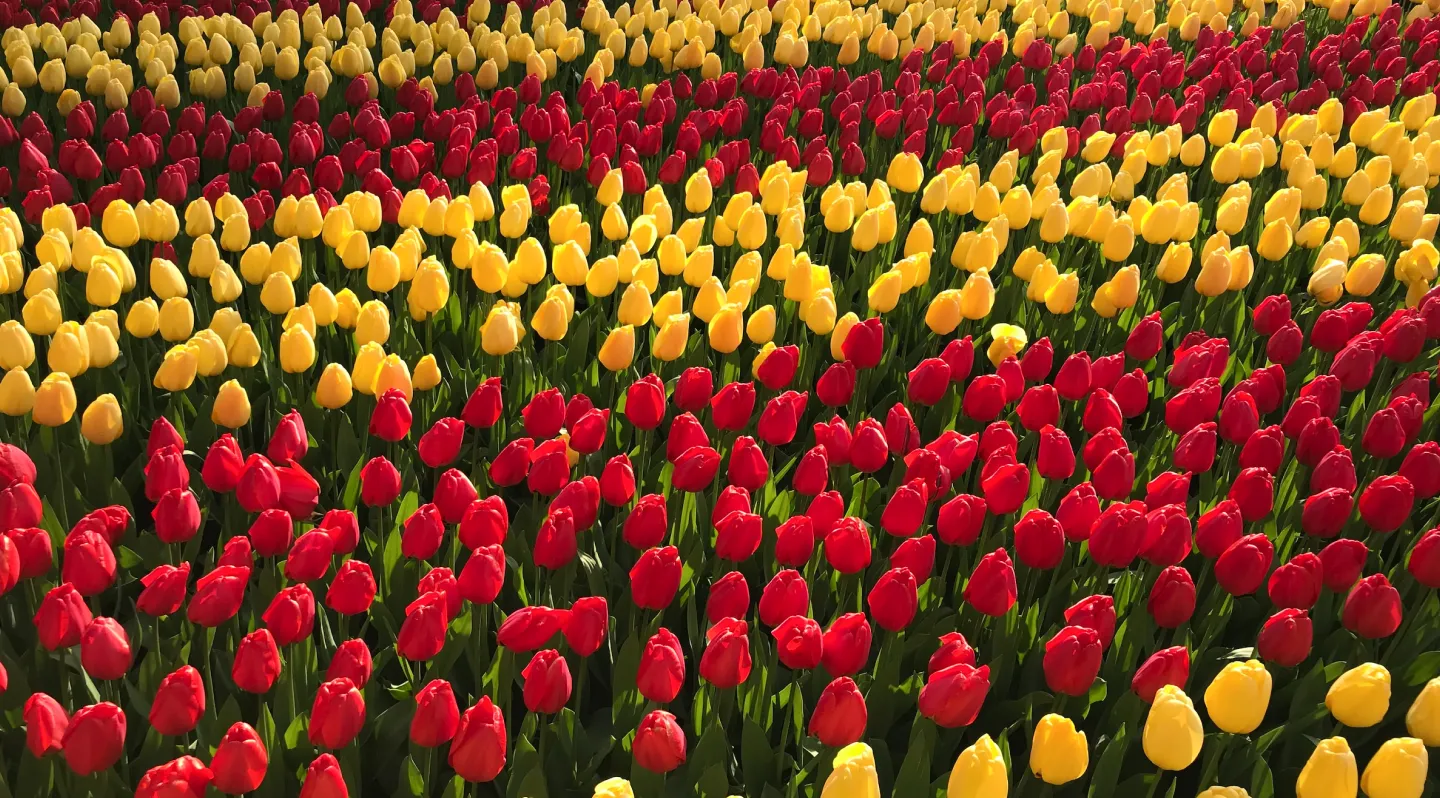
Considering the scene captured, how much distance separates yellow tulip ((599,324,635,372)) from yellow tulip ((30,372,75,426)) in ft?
3.14

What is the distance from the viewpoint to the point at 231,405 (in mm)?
2338

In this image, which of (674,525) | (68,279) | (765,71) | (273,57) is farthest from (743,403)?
(273,57)

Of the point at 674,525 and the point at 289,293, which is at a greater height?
the point at 289,293

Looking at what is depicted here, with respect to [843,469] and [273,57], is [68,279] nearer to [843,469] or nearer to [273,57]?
[273,57]

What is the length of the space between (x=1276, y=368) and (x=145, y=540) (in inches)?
84.5

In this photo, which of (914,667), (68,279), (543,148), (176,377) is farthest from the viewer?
(543,148)

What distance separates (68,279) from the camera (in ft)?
11.3

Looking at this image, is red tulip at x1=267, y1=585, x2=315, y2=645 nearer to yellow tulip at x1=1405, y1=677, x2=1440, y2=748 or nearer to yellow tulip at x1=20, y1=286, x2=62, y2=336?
yellow tulip at x1=20, y1=286, x2=62, y2=336

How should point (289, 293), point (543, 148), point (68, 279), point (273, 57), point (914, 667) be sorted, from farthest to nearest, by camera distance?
point (273, 57), point (543, 148), point (68, 279), point (289, 293), point (914, 667)

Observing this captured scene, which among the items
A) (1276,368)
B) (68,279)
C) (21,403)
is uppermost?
(1276,368)

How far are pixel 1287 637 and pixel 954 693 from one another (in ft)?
1.66

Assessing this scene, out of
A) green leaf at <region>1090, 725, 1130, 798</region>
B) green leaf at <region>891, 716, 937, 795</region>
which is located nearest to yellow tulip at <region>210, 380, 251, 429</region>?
green leaf at <region>891, 716, 937, 795</region>

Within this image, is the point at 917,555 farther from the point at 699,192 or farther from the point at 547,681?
the point at 699,192

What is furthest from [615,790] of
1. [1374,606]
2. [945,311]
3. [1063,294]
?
[1063,294]
